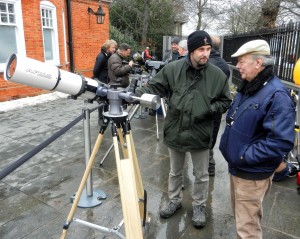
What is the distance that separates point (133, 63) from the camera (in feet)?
16.3

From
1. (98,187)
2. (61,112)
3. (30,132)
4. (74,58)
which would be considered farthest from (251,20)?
(98,187)

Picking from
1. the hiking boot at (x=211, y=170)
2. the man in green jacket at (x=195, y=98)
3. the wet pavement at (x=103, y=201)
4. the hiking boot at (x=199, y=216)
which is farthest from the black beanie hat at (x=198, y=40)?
the hiking boot at (x=211, y=170)

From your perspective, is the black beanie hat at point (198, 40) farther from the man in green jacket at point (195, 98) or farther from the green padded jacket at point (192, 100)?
the green padded jacket at point (192, 100)

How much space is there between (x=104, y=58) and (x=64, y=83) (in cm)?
434

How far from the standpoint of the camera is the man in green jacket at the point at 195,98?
8.27ft

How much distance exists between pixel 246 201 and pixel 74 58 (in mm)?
10511

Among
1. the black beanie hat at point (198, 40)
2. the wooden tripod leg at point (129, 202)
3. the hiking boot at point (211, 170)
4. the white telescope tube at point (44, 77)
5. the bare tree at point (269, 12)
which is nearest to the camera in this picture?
the white telescope tube at point (44, 77)

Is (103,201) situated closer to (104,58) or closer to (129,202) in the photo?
(129,202)

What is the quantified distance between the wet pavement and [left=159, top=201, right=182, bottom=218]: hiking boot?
50 millimetres

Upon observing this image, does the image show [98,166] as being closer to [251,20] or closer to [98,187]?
[98,187]

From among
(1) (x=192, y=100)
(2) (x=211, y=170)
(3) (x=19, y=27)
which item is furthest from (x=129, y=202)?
(3) (x=19, y=27)

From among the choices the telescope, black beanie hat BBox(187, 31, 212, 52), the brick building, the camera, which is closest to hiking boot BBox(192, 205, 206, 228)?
the telescope

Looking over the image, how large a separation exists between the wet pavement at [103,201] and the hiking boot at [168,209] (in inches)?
2.0

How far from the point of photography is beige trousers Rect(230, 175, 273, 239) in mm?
2076
